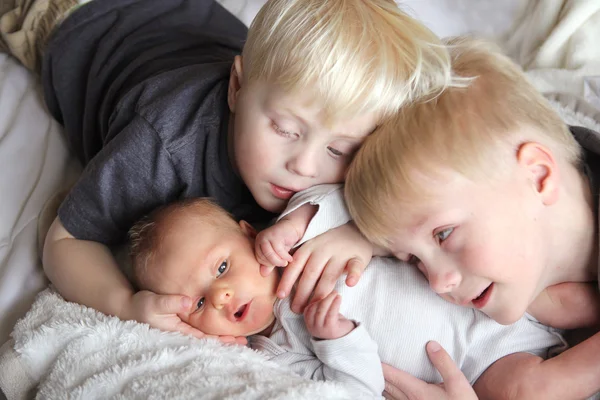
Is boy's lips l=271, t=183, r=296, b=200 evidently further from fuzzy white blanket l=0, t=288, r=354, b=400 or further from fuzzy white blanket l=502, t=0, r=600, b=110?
fuzzy white blanket l=502, t=0, r=600, b=110

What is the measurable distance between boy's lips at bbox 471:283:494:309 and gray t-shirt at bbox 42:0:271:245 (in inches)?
19.9

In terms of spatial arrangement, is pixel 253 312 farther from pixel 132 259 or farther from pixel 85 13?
pixel 85 13

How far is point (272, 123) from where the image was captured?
3.53 feet

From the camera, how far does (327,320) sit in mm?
974

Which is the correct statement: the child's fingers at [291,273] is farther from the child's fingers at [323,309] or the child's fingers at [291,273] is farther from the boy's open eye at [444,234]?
the boy's open eye at [444,234]

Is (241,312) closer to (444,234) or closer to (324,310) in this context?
(324,310)

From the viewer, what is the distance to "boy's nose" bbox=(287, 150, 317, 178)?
41.3 inches

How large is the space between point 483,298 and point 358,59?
1.34ft

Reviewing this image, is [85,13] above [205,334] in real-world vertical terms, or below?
above

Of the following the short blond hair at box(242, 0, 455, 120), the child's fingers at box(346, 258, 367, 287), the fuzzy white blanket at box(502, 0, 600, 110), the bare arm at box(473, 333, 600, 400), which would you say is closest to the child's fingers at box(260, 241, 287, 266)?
the child's fingers at box(346, 258, 367, 287)

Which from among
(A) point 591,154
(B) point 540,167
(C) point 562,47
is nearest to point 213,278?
(B) point 540,167

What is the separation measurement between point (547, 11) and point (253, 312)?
1106 mm

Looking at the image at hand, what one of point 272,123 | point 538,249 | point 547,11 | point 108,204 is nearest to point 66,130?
point 108,204

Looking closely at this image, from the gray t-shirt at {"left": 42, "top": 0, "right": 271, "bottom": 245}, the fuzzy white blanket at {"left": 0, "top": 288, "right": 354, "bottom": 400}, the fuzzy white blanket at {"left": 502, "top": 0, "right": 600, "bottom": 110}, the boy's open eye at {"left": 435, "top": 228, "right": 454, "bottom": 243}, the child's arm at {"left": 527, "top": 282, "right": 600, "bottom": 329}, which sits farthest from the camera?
the fuzzy white blanket at {"left": 502, "top": 0, "right": 600, "bottom": 110}
